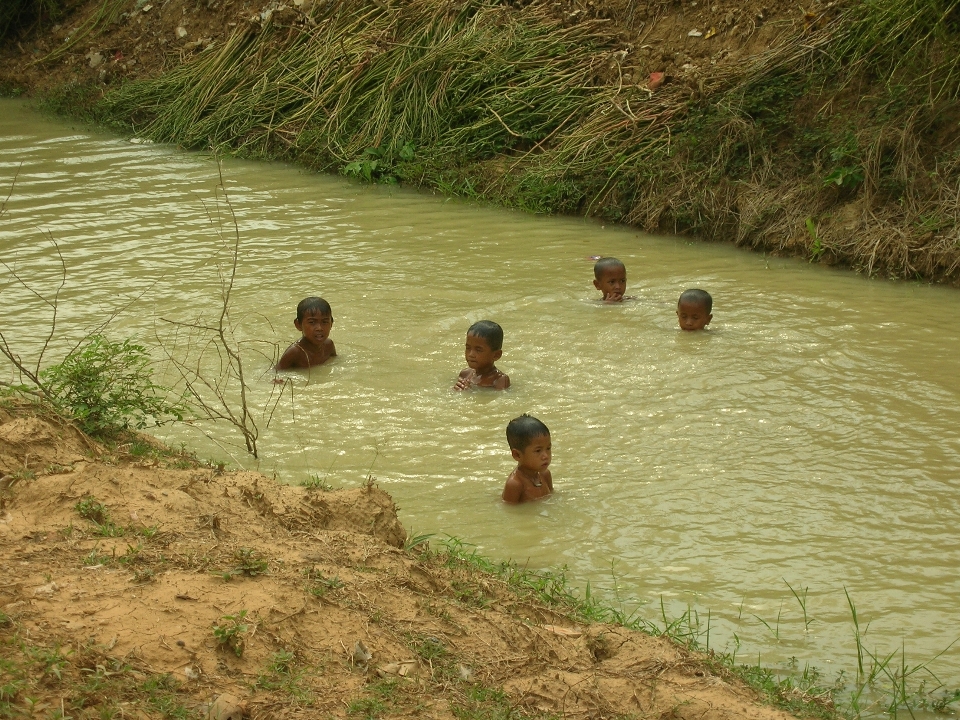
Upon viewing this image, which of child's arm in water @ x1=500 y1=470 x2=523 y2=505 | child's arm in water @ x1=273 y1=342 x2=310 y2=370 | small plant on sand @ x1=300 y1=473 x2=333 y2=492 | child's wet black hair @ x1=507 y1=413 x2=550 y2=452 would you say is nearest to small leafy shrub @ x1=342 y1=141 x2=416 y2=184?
child's arm in water @ x1=273 y1=342 x2=310 y2=370

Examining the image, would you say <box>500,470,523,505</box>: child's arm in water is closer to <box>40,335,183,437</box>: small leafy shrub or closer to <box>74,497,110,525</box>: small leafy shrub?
<box>40,335,183,437</box>: small leafy shrub

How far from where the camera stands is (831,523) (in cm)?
577

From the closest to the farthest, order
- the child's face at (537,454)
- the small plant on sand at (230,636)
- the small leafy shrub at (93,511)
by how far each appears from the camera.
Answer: the small plant on sand at (230,636) → the small leafy shrub at (93,511) → the child's face at (537,454)

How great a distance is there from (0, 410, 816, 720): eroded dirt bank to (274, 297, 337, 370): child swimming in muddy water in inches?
121

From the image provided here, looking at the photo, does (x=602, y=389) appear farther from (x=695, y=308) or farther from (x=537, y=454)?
(x=537, y=454)

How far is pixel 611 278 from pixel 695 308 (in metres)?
0.93

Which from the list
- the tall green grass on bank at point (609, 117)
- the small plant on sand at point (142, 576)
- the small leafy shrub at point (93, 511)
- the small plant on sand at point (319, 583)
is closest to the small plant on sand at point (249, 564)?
the small plant on sand at point (319, 583)

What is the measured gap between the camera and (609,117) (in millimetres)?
13000

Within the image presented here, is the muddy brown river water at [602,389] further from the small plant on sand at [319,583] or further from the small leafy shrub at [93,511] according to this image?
the small leafy shrub at [93,511]

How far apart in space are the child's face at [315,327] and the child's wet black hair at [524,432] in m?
2.43

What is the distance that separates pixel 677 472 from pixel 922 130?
247 inches

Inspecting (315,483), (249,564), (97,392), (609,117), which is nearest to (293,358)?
(97,392)

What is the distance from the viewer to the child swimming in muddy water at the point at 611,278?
9.43 m

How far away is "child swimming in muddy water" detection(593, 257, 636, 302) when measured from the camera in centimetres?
943
